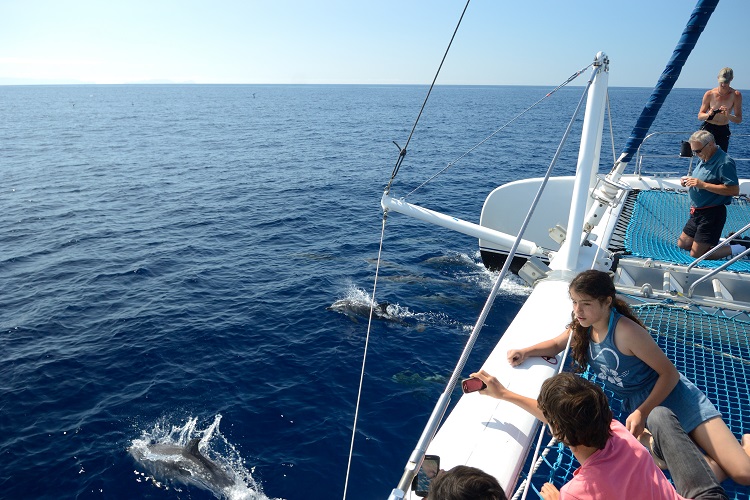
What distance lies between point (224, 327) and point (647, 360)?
13856 mm

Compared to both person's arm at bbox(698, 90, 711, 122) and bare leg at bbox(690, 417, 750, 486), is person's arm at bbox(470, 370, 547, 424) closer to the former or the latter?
bare leg at bbox(690, 417, 750, 486)

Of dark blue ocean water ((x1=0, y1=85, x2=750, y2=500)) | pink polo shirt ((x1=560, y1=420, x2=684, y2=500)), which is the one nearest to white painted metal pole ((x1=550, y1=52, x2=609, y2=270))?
pink polo shirt ((x1=560, y1=420, x2=684, y2=500))

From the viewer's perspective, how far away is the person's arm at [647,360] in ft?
14.5

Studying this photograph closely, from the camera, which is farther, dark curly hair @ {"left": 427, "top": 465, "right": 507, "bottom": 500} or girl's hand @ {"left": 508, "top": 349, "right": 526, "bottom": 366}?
girl's hand @ {"left": 508, "top": 349, "right": 526, "bottom": 366}

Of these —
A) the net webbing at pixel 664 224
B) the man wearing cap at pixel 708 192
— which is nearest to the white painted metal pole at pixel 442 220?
the net webbing at pixel 664 224

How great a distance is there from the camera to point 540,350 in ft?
17.7

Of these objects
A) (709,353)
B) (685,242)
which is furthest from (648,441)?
(685,242)

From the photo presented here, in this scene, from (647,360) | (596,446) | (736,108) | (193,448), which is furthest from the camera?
(193,448)

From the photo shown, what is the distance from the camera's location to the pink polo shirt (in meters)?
3.38

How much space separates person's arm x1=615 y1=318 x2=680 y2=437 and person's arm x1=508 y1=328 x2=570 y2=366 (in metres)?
0.88

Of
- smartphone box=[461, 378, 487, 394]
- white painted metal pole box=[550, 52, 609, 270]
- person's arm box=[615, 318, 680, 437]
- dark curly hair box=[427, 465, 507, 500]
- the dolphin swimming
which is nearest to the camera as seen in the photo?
dark curly hair box=[427, 465, 507, 500]

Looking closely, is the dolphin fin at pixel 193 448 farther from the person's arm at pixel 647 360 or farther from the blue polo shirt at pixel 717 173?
the blue polo shirt at pixel 717 173

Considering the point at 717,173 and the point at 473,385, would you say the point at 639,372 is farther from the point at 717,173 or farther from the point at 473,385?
the point at 717,173

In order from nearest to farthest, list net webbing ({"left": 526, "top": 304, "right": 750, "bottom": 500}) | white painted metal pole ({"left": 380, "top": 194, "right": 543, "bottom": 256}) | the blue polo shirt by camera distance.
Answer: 1. net webbing ({"left": 526, "top": 304, "right": 750, "bottom": 500})
2. the blue polo shirt
3. white painted metal pole ({"left": 380, "top": 194, "right": 543, "bottom": 256})
